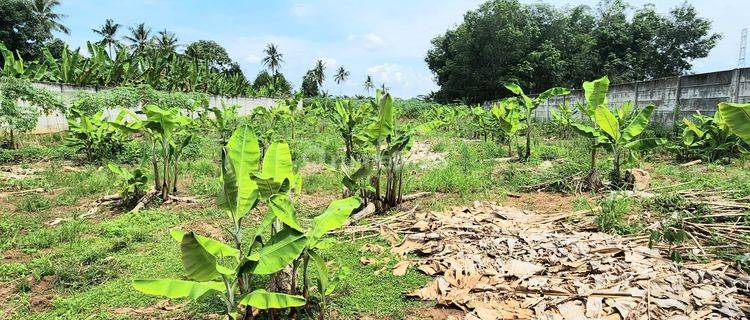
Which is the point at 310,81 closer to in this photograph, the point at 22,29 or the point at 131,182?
the point at 22,29

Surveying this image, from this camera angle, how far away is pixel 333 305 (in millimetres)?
3049

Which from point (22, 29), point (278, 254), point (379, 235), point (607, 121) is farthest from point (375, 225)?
point (22, 29)

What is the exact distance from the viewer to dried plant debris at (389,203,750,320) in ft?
8.86

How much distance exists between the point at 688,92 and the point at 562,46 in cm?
2671

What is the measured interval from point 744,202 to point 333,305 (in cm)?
419

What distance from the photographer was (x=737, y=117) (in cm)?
312

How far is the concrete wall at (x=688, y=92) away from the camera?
921 cm

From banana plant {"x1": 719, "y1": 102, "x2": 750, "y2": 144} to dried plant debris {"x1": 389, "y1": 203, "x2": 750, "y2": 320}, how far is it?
995mm

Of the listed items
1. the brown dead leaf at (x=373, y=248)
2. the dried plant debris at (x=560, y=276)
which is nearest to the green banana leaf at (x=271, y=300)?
the dried plant debris at (x=560, y=276)

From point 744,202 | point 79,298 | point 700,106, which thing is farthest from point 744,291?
point 700,106

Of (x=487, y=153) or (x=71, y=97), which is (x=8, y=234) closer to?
(x=487, y=153)

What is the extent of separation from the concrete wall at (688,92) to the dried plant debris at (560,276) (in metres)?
8.06

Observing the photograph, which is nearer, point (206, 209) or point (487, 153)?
point (206, 209)

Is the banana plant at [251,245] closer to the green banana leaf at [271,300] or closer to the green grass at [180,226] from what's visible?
the green banana leaf at [271,300]
